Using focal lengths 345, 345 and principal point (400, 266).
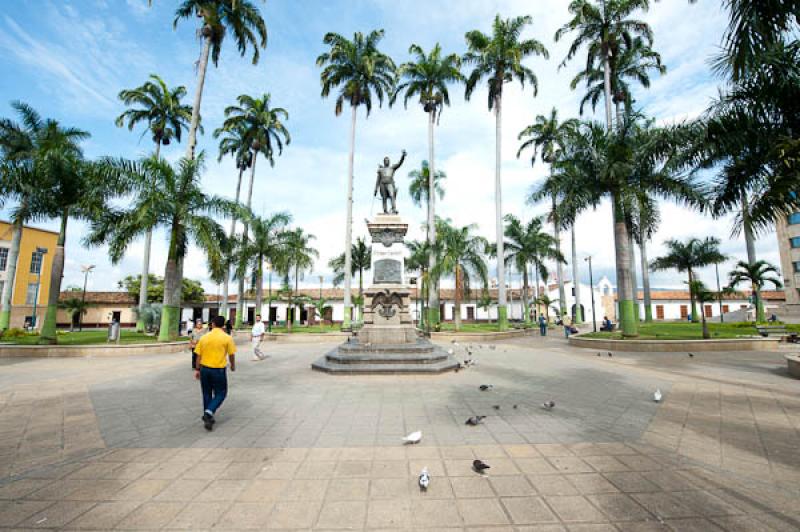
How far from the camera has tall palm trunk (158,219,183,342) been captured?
1516 centimetres

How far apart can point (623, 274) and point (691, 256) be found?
19.8 meters

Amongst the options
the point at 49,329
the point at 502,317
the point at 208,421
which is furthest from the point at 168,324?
the point at 502,317

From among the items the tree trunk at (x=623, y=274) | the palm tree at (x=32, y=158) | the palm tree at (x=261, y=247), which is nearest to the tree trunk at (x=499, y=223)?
the tree trunk at (x=623, y=274)

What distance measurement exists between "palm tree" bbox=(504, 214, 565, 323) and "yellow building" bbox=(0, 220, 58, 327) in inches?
1682

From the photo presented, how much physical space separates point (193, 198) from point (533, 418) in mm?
15900

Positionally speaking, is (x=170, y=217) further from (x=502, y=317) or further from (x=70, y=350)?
(x=502, y=317)

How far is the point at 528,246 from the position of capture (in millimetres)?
29422

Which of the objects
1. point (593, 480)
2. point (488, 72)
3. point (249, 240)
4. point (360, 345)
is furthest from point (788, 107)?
point (249, 240)

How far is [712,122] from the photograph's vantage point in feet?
27.1

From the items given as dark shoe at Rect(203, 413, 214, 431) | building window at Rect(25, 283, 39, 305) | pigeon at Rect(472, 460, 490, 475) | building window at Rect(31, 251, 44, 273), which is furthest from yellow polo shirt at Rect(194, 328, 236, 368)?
building window at Rect(31, 251, 44, 273)

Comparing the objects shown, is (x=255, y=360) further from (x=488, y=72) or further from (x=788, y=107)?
(x=488, y=72)

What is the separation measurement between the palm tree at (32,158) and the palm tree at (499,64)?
2183 centimetres

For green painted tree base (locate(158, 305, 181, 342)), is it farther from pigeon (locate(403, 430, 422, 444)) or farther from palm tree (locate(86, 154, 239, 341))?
pigeon (locate(403, 430, 422, 444))

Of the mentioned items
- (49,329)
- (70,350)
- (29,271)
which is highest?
(29,271)
